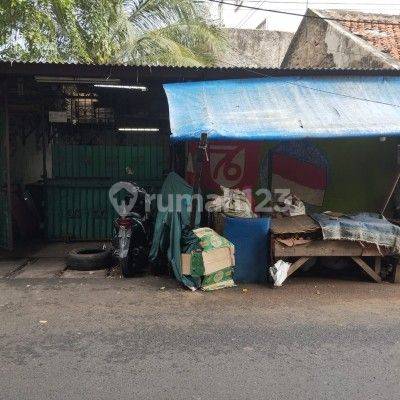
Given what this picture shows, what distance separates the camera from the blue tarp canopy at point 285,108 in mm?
5773

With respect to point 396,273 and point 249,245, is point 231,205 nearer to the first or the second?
point 249,245

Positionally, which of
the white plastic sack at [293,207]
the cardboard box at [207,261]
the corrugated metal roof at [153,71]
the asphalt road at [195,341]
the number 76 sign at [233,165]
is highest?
the corrugated metal roof at [153,71]

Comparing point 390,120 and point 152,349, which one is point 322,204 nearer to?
point 390,120

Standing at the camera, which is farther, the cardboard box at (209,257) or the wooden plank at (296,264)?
the wooden plank at (296,264)

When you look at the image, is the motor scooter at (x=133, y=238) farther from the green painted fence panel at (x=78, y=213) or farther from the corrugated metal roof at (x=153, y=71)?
the green painted fence panel at (x=78, y=213)

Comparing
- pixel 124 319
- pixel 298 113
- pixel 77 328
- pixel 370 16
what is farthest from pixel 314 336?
pixel 370 16

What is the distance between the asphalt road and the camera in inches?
132

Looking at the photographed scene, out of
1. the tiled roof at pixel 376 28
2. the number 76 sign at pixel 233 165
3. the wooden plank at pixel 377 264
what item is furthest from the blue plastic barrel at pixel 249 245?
the tiled roof at pixel 376 28

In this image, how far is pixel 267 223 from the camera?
613 cm

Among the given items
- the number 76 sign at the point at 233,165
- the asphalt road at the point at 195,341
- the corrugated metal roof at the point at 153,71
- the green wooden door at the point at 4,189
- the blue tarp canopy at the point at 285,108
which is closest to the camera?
the asphalt road at the point at 195,341

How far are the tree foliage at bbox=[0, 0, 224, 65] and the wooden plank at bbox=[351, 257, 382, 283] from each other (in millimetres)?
8062

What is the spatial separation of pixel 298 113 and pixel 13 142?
5.99 m

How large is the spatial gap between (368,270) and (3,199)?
6.39 metres

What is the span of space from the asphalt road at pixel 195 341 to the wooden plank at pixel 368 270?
15 centimetres
